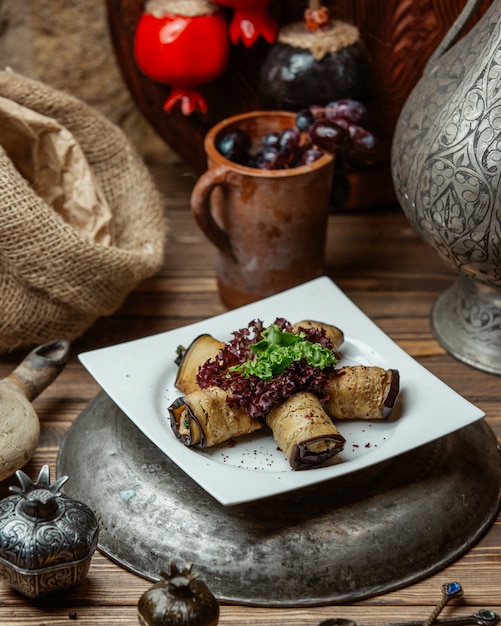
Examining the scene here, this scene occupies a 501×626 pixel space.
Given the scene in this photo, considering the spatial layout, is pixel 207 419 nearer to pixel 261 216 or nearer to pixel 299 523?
pixel 299 523

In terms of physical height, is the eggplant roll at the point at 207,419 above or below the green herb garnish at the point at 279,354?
below

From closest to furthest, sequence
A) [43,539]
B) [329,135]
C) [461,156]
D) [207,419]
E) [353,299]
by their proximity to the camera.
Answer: [43,539], [207,419], [461,156], [329,135], [353,299]

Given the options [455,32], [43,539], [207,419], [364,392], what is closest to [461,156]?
[455,32]

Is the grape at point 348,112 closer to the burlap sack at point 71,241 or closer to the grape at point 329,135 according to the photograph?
the grape at point 329,135

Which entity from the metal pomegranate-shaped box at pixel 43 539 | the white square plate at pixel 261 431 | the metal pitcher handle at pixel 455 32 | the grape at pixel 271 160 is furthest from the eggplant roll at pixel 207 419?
the metal pitcher handle at pixel 455 32

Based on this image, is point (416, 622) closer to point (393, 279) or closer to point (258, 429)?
point (258, 429)

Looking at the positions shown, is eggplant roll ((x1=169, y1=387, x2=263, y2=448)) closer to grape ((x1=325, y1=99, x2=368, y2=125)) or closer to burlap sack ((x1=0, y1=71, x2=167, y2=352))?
burlap sack ((x1=0, y1=71, x2=167, y2=352))
